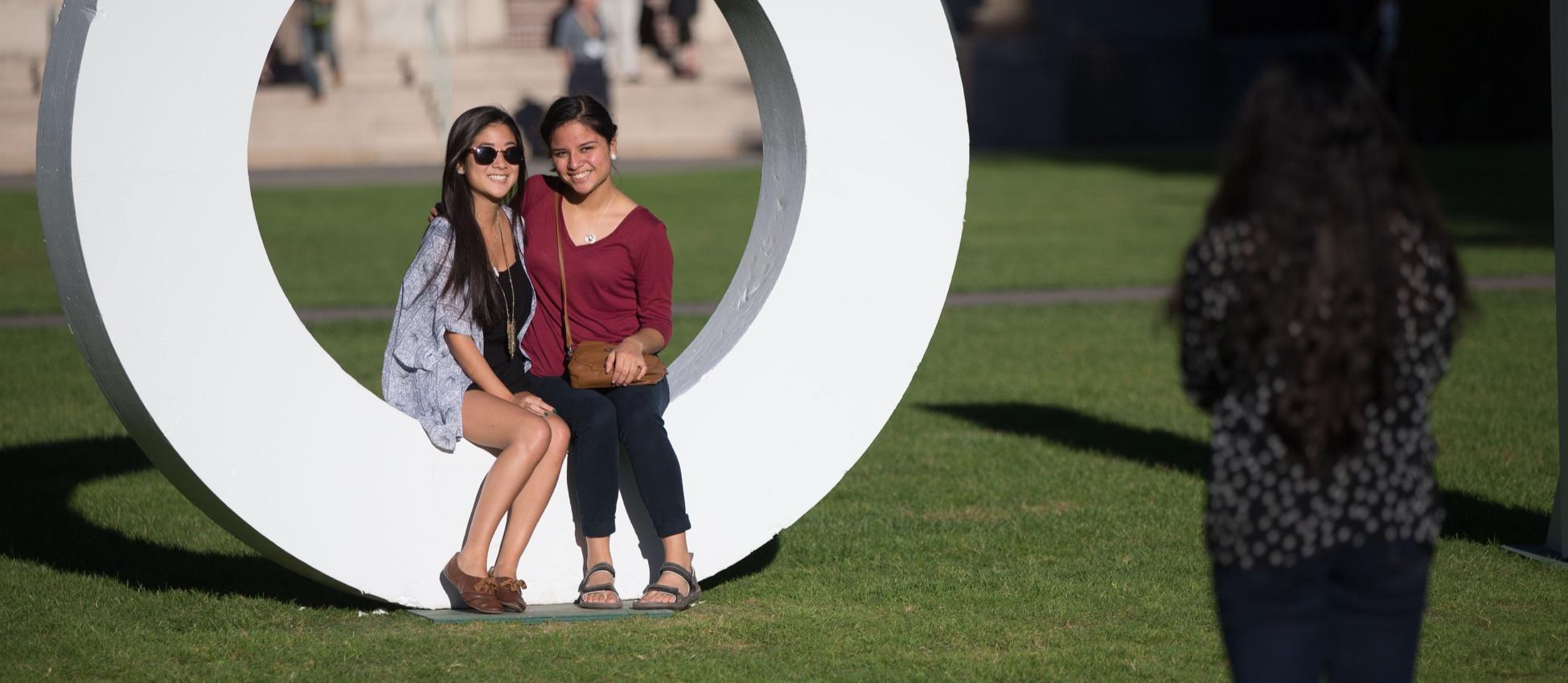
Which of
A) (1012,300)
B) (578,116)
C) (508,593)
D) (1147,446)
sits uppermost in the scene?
(578,116)

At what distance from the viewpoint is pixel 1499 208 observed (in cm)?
2161

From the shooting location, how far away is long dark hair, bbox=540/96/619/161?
5.78 meters

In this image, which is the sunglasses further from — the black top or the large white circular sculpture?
the large white circular sculpture

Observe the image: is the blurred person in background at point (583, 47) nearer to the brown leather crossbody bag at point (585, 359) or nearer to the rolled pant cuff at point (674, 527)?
the brown leather crossbody bag at point (585, 359)

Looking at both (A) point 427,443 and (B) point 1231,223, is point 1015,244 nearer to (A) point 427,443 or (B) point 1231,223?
(A) point 427,443

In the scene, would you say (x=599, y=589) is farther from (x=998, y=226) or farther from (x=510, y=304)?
(x=998, y=226)

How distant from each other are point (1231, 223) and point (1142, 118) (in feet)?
102

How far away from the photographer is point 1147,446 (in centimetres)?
938

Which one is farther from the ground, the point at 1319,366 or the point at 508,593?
the point at 1319,366

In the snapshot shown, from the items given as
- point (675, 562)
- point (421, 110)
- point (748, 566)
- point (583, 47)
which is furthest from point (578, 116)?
point (421, 110)

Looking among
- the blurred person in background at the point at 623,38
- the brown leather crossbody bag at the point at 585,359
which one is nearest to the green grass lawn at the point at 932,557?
the brown leather crossbody bag at the point at 585,359

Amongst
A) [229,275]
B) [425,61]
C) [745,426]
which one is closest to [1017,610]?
[745,426]

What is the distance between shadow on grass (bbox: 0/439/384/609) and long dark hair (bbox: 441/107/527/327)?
1.17 metres

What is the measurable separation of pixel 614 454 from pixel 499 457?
14.0 inches
